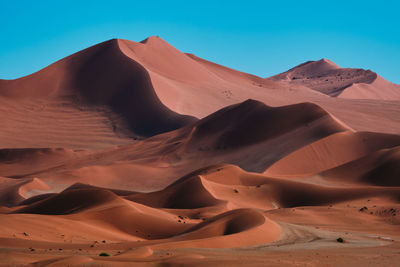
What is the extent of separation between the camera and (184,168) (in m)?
63.7

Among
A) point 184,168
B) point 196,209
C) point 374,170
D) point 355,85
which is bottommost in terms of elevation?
point 196,209

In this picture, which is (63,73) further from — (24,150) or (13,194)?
(13,194)

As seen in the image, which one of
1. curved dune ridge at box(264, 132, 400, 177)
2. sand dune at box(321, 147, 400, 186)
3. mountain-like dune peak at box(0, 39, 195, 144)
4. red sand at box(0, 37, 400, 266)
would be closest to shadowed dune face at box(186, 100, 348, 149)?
red sand at box(0, 37, 400, 266)

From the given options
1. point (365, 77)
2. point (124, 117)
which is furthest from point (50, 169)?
point (365, 77)

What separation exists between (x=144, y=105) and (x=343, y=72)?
380 ft

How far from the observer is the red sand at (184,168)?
19.4 meters

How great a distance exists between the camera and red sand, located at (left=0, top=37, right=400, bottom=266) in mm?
19406

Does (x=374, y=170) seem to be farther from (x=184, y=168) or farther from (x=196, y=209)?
(x=184, y=168)

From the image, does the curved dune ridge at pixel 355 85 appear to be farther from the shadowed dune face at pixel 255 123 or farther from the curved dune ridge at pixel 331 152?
the curved dune ridge at pixel 331 152

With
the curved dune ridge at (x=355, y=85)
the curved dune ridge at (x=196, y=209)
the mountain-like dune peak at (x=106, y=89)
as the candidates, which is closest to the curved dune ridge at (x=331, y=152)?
the curved dune ridge at (x=196, y=209)

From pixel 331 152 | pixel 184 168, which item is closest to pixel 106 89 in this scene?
pixel 184 168

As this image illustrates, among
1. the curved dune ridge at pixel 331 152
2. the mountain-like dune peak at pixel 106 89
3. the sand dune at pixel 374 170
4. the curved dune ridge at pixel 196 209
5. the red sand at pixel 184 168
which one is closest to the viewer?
the red sand at pixel 184 168

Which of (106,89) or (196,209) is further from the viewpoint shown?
(106,89)

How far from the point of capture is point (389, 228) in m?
28.6
